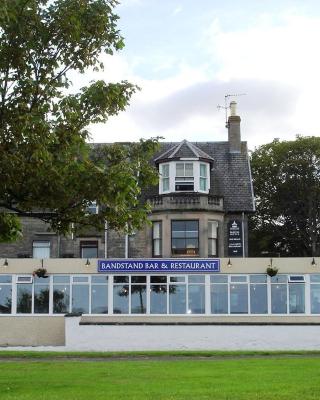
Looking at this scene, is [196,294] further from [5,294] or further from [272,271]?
[5,294]

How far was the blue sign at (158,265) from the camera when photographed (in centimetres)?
3475

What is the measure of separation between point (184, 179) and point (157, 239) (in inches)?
151

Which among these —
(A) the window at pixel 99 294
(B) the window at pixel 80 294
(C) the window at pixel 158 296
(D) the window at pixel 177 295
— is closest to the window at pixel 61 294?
(B) the window at pixel 80 294

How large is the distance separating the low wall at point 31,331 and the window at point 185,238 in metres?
8.11

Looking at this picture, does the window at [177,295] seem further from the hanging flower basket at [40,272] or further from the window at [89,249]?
the window at [89,249]

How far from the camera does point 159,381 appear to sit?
15836mm

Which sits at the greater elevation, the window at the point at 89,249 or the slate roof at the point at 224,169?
the slate roof at the point at 224,169

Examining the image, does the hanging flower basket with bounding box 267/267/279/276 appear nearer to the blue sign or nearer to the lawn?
the blue sign

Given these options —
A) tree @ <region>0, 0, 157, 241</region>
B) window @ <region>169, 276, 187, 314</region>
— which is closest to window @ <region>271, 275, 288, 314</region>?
window @ <region>169, 276, 187, 314</region>

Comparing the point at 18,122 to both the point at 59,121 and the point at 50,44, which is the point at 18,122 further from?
the point at 50,44

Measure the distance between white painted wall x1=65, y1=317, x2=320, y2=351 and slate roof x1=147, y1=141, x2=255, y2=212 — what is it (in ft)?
33.9

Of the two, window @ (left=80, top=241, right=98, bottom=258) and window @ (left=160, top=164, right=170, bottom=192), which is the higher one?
window @ (left=160, top=164, right=170, bottom=192)

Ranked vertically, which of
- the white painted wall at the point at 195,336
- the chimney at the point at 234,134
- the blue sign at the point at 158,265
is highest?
the chimney at the point at 234,134

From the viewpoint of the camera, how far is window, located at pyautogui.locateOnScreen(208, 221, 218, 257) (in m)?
39.6
